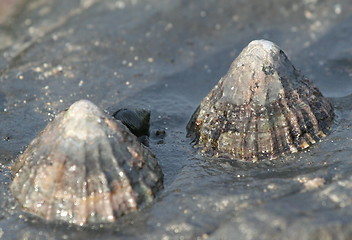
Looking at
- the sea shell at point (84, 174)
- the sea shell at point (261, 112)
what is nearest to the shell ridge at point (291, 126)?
the sea shell at point (261, 112)

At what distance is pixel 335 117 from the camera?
4668 millimetres

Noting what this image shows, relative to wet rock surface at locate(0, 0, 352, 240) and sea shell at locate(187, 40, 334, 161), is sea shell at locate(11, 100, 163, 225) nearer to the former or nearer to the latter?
wet rock surface at locate(0, 0, 352, 240)

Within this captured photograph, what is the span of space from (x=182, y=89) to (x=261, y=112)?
1.54 m

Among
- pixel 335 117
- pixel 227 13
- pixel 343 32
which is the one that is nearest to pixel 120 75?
pixel 227 13

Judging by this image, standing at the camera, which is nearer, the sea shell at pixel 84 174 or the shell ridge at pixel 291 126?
the sea shell at pixel 84 174

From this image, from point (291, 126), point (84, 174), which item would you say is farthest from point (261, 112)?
point (84, 174)

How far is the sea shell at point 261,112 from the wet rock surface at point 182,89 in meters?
0.12

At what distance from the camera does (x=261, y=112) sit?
423 cm

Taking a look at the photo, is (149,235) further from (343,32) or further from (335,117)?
(343,32)

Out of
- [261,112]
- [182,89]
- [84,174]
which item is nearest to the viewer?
[84,174]

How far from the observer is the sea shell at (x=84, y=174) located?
366cm

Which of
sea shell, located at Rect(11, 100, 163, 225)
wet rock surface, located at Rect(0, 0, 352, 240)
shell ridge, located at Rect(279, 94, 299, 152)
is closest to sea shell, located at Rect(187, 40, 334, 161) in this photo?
shell ridge, located at Rect(279, 94, 299, 152)

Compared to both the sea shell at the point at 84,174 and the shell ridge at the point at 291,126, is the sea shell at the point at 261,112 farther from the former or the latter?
the sea shell at the point at 84,174

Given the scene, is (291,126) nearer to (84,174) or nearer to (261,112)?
(261,112)
